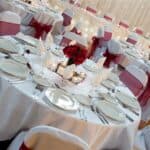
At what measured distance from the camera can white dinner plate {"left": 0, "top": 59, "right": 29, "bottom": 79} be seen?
7.02ft

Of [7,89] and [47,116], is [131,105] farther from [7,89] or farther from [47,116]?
[7,89]

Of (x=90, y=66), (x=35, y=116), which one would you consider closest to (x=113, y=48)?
(x=90, y=66)

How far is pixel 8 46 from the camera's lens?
101 inches

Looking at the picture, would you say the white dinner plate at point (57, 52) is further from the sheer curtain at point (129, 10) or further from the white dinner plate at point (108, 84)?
the sheer curtain at point (129, 10)

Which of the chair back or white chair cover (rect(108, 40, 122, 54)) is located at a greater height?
the chair back

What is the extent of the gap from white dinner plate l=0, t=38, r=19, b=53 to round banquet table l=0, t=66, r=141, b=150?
461mm

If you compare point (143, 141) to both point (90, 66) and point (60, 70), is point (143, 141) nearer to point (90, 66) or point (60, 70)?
point (90, 66)

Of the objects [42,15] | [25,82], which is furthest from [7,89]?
[42,15]

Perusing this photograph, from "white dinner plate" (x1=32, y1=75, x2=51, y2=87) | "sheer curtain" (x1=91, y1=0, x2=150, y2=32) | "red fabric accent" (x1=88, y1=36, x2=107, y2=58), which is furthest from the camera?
"sheer curtain" (x1=91, y1=0, x2=150, y2=32)

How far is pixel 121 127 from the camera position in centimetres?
218

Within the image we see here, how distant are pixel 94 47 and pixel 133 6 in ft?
17.1

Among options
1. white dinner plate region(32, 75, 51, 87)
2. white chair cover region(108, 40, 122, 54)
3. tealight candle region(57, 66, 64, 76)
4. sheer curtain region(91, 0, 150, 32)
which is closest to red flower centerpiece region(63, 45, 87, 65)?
→ tealight candle region(57, 66, 64, 76)

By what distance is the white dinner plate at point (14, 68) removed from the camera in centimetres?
214

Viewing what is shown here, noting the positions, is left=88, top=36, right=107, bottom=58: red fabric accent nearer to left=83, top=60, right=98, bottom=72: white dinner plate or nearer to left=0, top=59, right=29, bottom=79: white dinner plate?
left=83, top=60, right=98, bottom=72: white dinner plate
